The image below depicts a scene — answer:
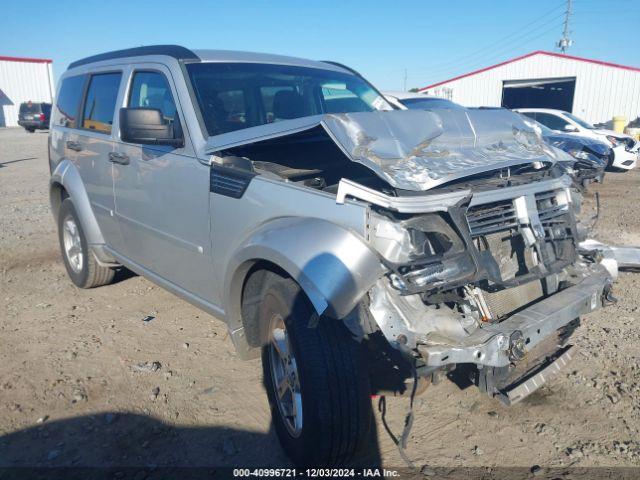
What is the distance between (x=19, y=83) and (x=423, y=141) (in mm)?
49481

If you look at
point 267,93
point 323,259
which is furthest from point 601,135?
point 323,259

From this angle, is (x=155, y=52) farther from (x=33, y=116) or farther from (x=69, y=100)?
(x=33, y=116)

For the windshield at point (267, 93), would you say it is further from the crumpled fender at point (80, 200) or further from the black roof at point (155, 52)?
the crumpled fender at point (80, 200)

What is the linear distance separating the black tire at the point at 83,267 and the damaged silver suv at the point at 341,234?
99 cm

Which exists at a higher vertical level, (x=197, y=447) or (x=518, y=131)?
(x=518, y=131)

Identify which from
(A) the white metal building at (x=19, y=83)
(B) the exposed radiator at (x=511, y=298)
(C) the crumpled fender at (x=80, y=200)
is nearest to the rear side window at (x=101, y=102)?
(C) the crumpled fender at (x=80, y=200)

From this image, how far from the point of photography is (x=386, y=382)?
10.1 feet

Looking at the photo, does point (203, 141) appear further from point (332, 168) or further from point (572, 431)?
point (572, 431)

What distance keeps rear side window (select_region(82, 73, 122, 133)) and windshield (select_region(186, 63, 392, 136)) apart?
1.05 m

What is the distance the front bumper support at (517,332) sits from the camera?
7.47 ft

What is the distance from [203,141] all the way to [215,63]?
32.8 inches

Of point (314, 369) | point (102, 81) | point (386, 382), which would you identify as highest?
point (102, 81)

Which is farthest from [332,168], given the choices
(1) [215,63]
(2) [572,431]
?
(2) [572,431]

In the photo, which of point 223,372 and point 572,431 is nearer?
point 572,431
